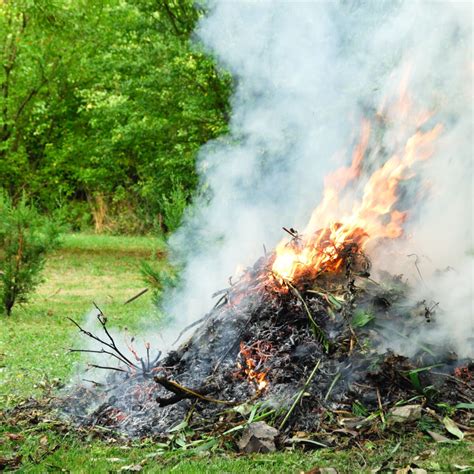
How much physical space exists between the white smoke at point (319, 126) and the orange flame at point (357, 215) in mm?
256

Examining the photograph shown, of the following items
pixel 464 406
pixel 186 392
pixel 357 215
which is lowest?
pixel 464 406

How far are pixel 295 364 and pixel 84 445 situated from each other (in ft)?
5.14

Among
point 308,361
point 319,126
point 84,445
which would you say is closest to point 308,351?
point 308,361

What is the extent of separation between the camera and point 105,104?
65.1 ft

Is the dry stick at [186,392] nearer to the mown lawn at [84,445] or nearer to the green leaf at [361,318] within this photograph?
the mown lawn at [84,445]

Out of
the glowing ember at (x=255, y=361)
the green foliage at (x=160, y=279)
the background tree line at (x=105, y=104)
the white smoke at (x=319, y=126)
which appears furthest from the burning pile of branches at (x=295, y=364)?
the background tree line at (x=105, y=104)

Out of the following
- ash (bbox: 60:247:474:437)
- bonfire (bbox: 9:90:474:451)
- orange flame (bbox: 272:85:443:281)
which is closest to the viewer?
bonfire (bbox: 9:90:474:451)

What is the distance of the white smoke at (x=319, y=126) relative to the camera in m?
7.61

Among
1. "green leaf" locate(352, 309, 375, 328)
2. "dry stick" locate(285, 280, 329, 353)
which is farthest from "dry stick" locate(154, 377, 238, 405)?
"green leaf" locate(352, 309, 375, 328)

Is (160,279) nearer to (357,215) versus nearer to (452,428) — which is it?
(357,215)

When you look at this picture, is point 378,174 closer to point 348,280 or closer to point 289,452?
point 348,280

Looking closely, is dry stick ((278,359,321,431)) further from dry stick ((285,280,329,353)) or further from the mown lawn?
the mown lawn

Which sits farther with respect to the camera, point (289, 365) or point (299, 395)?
point (289, 365)

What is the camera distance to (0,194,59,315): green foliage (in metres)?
12.1
